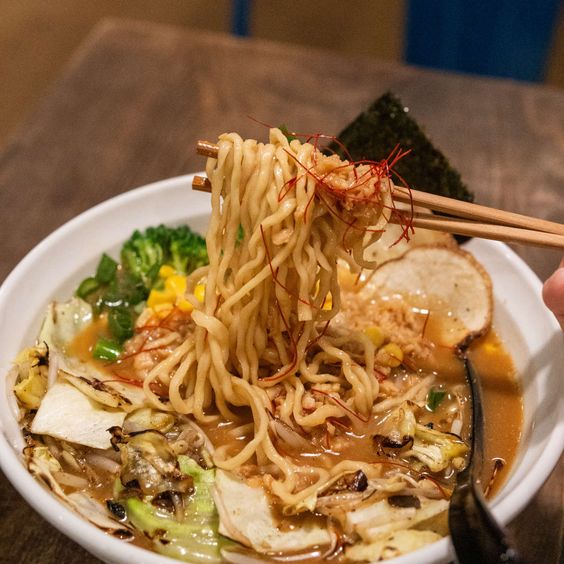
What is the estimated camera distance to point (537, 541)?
209cm

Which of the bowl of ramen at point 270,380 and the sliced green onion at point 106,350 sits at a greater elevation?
the bowl of ramen at point 270,380

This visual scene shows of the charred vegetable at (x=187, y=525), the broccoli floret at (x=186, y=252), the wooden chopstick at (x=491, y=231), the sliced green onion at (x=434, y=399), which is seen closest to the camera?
the charred vegetable at (x=187, y=525)

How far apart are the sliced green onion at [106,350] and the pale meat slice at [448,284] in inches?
42.0

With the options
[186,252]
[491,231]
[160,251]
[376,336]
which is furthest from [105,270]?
[491,231]

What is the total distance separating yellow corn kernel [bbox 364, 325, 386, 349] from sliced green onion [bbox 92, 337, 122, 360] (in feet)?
3.10

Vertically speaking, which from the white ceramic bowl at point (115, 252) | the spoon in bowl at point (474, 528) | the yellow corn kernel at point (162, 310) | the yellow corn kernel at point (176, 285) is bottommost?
the yellow corn kernel at point (162, 310)

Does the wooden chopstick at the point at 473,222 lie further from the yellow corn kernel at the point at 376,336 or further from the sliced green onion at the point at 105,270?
the sliced green onion at the point at 105,270

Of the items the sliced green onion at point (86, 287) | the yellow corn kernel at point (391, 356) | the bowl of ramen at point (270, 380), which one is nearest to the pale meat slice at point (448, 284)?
the bowl of ramen at point (270, 380)

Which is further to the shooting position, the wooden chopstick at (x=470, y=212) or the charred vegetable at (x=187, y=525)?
the wooden chopstick at (x=470, y=212)

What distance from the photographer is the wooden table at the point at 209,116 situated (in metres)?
3.52

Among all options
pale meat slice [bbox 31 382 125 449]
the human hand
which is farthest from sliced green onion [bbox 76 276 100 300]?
the human hand

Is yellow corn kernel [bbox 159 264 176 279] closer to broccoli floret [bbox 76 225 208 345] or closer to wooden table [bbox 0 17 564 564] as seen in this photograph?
broccoli floret [bbox 76 225 208 345]

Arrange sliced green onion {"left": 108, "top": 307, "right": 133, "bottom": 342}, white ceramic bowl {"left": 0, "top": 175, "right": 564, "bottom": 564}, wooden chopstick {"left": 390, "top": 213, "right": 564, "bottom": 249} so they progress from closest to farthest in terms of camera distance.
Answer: white ceramic bowl {"left": 0, "top": 175, "right": 564, "bottom": 564}
wooden chopstick {"left": 390, "top": 213, "right": 564, "bottom": 249}
sliced green onion {"left": 108, "top": 307, "right": 133, "bottom": 342}

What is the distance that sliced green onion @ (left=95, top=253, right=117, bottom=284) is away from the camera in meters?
2.66
